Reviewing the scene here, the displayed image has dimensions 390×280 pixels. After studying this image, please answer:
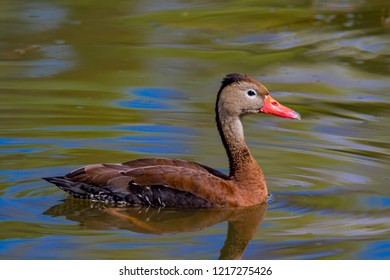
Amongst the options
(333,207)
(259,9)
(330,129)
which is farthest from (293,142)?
(259,9)

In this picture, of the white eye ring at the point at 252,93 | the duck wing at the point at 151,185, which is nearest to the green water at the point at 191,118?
the duck wing at the point at 151,185

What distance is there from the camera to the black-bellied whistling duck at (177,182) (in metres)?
10.1

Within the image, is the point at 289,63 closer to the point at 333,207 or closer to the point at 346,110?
the point at 346,110

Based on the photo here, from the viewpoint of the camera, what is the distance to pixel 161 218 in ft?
32.5

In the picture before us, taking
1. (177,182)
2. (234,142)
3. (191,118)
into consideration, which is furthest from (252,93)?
(191,118)

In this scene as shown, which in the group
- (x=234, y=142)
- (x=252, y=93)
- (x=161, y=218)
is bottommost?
(x=161, y=218)

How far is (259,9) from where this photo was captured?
18000 mm

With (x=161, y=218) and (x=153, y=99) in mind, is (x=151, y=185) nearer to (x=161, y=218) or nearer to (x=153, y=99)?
(x=161, y=218)

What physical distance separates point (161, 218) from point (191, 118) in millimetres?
3418

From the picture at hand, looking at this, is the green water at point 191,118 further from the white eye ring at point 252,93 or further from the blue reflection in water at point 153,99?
the white eye ring at point 252,93

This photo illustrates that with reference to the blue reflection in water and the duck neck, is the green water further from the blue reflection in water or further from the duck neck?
the duck neck

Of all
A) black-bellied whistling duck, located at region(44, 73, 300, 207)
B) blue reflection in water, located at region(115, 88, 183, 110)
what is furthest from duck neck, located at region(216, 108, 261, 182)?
blue reflection in water, located at region(115, 88, 183, 110)

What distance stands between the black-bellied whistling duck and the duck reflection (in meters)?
0.08

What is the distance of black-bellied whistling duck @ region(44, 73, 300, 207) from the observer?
10.1 meters
